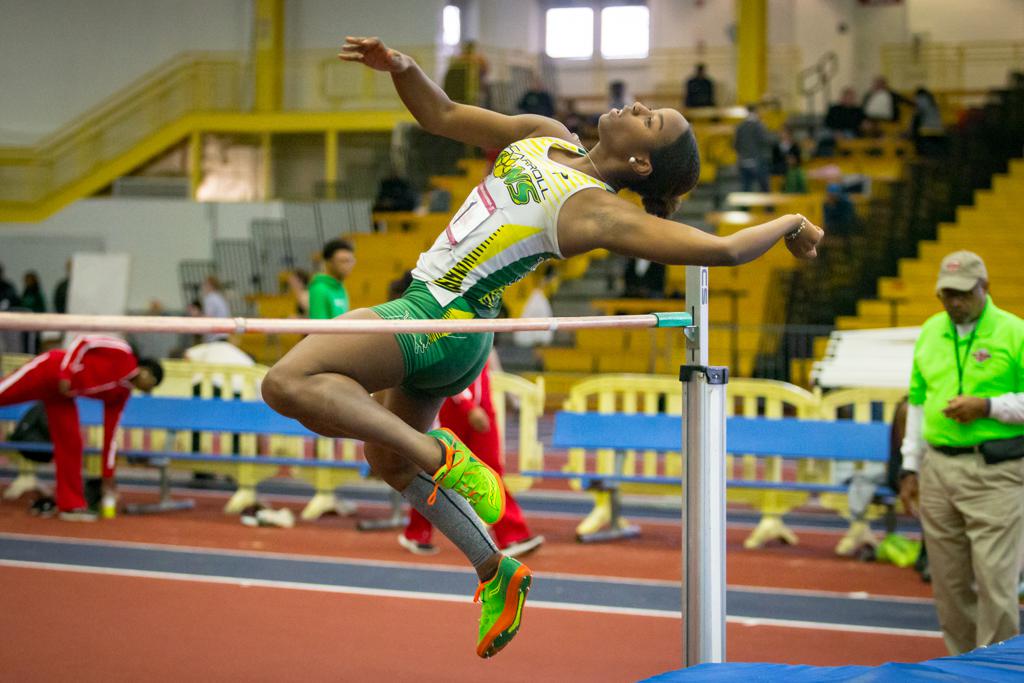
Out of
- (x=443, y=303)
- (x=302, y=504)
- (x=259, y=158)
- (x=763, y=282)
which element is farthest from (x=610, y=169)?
(x=259, y=158)

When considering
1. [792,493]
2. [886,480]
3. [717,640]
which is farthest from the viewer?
[792,493]

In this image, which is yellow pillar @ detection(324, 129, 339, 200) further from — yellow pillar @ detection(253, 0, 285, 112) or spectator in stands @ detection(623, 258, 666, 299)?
spectator in stands @ detection(623, 258, 666, 299)

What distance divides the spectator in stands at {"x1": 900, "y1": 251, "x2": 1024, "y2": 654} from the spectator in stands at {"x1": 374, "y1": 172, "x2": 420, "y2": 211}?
16.5 m

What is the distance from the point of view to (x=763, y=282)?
17.4 m

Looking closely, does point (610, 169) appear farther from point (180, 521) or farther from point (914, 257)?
point (914, 257)

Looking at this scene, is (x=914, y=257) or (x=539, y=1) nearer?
(x=914, y=257)

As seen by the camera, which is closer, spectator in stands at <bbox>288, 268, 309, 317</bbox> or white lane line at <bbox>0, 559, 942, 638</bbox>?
white lane line at <bbox>0, 559, 942, 638</bbox>

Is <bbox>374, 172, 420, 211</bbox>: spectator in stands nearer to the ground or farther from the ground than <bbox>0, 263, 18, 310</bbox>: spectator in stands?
farther from the ground

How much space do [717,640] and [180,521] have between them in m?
5.96

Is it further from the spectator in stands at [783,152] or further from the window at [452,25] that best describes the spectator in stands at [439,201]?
the spectator in stands at [783,152]

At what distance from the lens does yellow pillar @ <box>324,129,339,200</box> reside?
74.6 ft

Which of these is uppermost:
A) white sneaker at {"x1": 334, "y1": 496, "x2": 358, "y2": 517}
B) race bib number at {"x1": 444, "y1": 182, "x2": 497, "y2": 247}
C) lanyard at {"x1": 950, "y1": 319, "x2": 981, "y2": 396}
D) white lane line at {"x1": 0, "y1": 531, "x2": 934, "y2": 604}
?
race bib number at {"x1": 444, "y1": 182, "x2": 497, "y2": 247}

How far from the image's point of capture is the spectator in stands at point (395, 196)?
2158 cm

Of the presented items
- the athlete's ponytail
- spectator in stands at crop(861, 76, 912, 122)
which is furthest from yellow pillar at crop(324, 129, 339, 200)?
the athlete's ponytail
